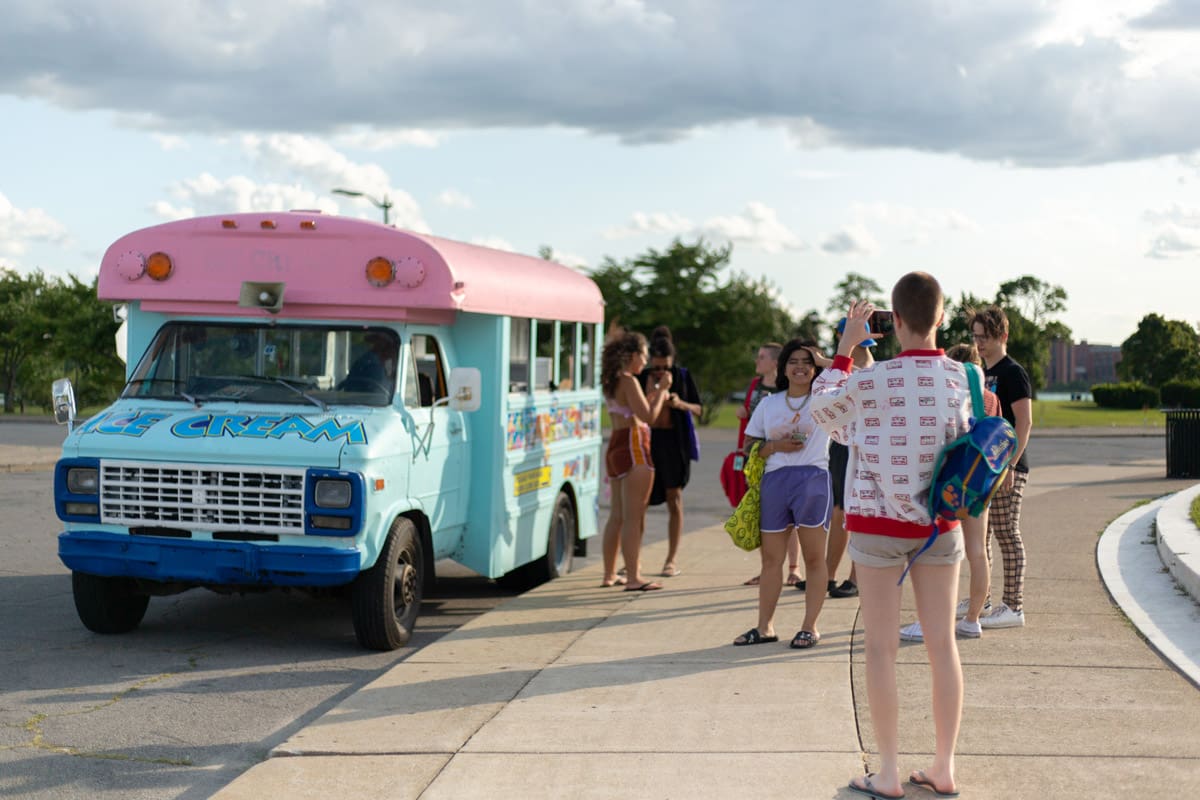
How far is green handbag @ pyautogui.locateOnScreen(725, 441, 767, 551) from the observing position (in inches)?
320

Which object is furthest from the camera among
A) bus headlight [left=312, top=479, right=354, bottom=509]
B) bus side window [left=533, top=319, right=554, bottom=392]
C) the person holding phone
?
bus side window [left=533, top=319, right=554, bottom=392]

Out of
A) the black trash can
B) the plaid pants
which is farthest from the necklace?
the black trash can

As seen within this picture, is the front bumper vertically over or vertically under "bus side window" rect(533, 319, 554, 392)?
under

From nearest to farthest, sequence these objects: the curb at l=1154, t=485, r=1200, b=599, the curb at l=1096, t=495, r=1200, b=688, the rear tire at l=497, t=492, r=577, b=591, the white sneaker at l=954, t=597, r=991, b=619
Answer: the curb at l=1096, t=495, r=1200, b=688, the white sneaker at l=954, t=597, r=991, b=619, the curb at l=1154, t=485, r=1200, b=599, the rear tire at l=497, t=492, r=577, b=591

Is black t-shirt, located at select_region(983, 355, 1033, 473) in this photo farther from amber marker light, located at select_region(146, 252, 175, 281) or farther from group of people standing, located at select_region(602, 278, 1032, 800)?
amber marker light, located at select_region(146, 252, 175, 281)

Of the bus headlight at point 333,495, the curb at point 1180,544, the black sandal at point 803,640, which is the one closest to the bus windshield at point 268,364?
the bus headlight at point 333,495

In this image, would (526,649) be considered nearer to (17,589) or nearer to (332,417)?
(332,417)

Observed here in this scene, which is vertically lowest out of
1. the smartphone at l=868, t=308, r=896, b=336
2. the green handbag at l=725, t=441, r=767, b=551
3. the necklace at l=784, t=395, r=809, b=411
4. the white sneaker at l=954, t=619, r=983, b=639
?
the white sneaker at l=954, t=619, r=983, b=639

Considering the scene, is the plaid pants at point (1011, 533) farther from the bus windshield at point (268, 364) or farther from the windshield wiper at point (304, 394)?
the windshield wiper at point (304, 394)

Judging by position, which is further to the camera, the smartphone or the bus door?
the bus door

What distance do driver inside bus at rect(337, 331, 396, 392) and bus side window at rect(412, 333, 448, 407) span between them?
265 millimetres

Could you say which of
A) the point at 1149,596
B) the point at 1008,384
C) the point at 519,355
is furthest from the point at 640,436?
the point at 1149,596

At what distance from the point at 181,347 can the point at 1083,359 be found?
155289 mm

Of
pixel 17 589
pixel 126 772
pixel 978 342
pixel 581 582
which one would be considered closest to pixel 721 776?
pixel 126 772
